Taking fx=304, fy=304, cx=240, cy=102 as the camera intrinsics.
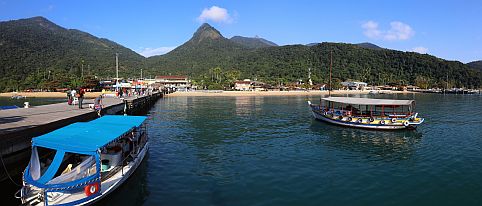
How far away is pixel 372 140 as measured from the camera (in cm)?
2839

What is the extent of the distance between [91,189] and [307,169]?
39.7 feet

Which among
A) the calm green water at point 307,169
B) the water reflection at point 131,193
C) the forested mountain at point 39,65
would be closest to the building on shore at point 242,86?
the forested mountain at point 39,65

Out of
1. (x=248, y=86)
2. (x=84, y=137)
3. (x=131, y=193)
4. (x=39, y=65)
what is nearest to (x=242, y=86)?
(x=248, y=86)

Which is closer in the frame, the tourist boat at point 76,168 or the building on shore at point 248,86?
the tourist boat at point 76,168

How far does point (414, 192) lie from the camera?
49.2 feet

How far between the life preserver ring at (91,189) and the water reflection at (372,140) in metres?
18.2

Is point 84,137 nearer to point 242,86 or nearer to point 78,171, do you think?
point 78,171

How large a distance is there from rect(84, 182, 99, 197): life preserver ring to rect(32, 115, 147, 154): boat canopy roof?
128 cm

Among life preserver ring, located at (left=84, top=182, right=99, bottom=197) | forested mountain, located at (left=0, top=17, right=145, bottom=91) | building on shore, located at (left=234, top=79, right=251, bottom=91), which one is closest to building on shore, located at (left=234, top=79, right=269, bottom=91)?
building on shore, located at (left=234, top=79, right=251, bottom=91)

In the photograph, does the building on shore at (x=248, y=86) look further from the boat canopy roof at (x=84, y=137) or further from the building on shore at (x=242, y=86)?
the boat canopy roof at (x=84, y=137)

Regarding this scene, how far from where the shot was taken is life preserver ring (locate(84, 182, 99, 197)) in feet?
38.3

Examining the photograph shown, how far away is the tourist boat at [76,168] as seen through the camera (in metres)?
11.2

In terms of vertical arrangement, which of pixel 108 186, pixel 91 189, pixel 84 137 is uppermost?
pixel 84 137

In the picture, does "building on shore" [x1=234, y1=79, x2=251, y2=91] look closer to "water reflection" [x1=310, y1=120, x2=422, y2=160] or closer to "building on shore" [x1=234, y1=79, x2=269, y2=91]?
"building on shore" [x1=234, y1=79, x2=269, y2=91]
